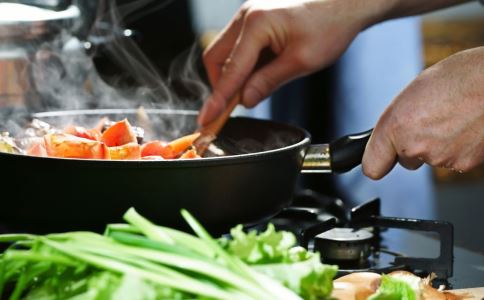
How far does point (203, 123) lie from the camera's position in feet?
5.73

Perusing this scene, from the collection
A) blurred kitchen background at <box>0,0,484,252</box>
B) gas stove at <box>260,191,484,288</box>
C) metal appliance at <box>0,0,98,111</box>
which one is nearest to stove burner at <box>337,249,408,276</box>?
gas stove at <box>260,191,484,288</box>

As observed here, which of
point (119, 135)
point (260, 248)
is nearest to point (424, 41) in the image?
point (119, 135)

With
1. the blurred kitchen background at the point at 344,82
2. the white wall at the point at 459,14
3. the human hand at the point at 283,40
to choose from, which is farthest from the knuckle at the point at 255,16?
the white wall at the point at 459,14

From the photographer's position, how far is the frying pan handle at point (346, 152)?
4.79ft

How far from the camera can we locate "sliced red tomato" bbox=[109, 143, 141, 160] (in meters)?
1.37

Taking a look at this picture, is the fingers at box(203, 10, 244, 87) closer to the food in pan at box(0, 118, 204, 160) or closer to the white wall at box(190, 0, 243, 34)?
the food in pan at box(0, 118, 204, 160)

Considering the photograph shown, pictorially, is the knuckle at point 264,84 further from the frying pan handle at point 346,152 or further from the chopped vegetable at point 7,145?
the chopped vegetable at point 7,145

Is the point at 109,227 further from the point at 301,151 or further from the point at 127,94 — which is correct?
the point at 127,94

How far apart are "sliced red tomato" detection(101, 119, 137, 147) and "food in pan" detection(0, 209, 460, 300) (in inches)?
19.3

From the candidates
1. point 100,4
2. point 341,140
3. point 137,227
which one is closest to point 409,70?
point 100,4

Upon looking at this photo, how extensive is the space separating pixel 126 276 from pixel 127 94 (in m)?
1.18

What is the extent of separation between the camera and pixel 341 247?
4.74 feet

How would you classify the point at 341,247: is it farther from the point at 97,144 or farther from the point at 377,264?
the point at 97,144

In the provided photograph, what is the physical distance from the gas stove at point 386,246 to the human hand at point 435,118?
0.11 m
